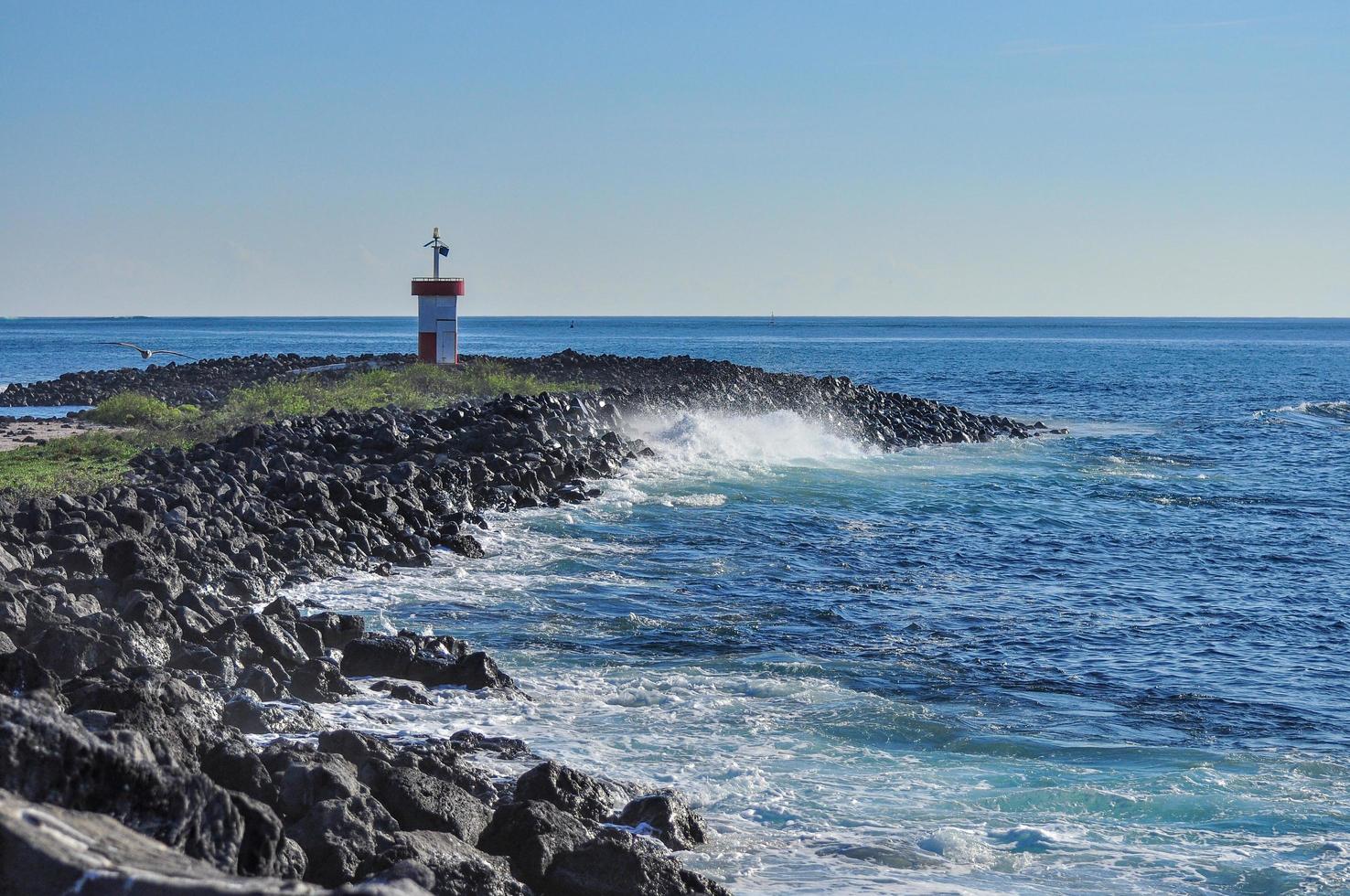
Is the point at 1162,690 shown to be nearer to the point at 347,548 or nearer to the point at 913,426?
the point at 347,548

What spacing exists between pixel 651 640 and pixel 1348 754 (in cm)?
651

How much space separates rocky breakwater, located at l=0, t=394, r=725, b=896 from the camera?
16.1 ft

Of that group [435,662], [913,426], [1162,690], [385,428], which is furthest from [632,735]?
[913,426]

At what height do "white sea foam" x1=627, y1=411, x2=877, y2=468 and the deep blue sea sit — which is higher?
"white sea foam" x1=627, y1=411, x2=877, y2=468

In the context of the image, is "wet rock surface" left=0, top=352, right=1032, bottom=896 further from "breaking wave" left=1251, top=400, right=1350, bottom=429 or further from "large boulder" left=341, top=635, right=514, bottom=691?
"breaking wave" left=1251, top=400, right=1350, bottom=429

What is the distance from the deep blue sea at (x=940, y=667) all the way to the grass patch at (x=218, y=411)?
19.1 feet

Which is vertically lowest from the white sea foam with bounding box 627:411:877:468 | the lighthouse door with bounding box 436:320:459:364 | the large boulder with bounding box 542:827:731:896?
the large boulder with bounding box 542:827:731:896

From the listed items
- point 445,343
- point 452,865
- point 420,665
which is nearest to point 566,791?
point 452,865

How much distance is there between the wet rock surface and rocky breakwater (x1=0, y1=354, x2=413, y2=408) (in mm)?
17578

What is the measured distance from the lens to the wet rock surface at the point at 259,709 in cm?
496

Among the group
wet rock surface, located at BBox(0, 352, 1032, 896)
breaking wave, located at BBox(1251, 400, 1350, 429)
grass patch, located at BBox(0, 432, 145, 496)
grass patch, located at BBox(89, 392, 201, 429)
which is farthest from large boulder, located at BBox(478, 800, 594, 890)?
breaking wave, located at BBox(1251, 400, 1350, 429)

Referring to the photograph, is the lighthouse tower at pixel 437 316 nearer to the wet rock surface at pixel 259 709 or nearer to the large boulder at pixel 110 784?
the wet rock surface at pixel 259 709

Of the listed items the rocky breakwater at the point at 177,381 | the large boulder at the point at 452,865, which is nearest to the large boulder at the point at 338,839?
the large boulder at the point at 452,865

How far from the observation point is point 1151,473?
30.5 metres
